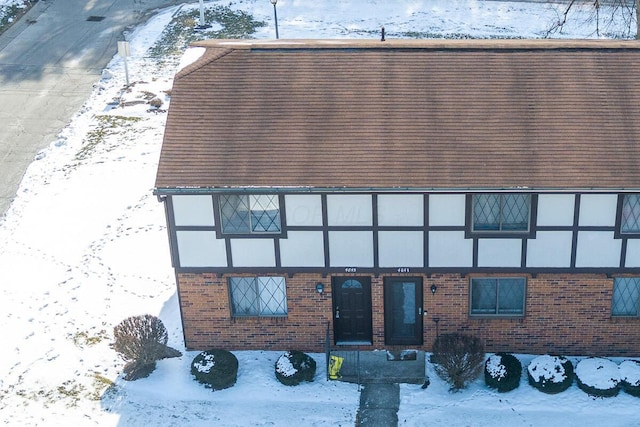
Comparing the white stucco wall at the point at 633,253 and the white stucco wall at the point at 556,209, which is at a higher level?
the white stucco wall at the point at 556,209

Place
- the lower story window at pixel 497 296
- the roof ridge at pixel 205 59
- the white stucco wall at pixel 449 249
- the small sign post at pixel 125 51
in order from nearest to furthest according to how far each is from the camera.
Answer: the white stucco wall at pixel 449 249, the lower story window at pixel 497 296, the roof ridge at pixel 205 59, the small sign post at pixel 125 51

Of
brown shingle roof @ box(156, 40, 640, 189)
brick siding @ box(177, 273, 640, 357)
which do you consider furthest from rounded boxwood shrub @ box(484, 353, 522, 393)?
brown shingle roof @ box(156, 40, 640, 189)

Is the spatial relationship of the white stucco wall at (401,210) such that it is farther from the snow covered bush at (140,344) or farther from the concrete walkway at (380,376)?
the snow covered bush at (140,344)

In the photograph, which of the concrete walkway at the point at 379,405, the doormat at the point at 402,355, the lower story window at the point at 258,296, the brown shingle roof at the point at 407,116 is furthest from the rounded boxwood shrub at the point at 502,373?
the lower story window at the point at 258,296

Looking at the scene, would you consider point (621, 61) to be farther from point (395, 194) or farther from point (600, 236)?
point (395, 194)

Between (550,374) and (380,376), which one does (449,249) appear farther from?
(550,374)
